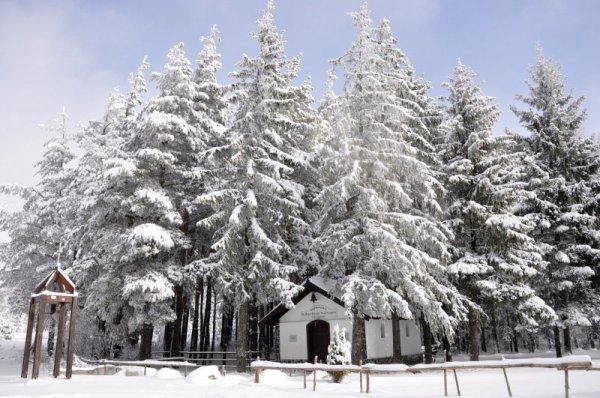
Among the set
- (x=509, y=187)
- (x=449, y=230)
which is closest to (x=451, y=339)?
(x=449, y=230)

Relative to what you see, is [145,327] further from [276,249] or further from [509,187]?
[509,187]

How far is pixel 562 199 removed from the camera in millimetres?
27391

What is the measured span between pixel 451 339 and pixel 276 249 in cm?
916

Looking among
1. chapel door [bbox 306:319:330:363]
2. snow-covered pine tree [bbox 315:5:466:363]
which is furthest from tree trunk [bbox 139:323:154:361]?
snow-covered pine tree [bbox 315:5:466:363]

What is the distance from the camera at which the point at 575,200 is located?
27.1m

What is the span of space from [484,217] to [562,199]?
27.8ft

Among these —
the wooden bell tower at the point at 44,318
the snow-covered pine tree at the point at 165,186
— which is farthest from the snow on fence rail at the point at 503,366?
the snow-covered pine tree at the point at 165,186

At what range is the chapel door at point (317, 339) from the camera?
25.0 meters

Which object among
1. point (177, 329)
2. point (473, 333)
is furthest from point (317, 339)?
point (473, 333)

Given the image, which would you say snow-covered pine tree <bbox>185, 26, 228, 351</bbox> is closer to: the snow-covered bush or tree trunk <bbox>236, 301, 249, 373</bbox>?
tree trunk <bbox>236, 301, 249, 373</bbox>

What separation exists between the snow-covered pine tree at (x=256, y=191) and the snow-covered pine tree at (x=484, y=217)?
335 inches

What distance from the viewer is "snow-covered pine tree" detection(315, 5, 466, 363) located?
64.2 ft

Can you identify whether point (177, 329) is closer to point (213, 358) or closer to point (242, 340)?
point (242, 340)

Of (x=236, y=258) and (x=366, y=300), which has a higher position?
(x=236, y=258)
